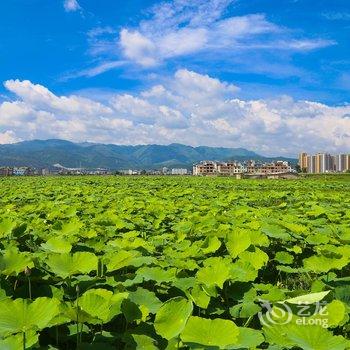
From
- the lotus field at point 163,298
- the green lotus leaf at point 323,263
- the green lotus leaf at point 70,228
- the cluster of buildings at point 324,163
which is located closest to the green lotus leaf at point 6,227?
the lotus field at point 163,298

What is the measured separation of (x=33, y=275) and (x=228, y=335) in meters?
1.38

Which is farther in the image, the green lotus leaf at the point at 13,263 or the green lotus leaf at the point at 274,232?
the green lotus leaf at the point at 274,232

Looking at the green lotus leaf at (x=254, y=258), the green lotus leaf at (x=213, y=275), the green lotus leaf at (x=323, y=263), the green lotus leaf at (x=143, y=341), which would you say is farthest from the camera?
the green lotus leaf at (x=254, y=258)

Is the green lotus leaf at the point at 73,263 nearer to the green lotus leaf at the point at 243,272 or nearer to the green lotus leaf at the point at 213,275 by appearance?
the green lotus leaf at the point at 213,275

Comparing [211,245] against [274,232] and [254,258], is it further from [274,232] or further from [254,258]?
[274,232]

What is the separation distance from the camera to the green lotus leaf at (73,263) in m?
2.15

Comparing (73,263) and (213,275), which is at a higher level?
(73,263)

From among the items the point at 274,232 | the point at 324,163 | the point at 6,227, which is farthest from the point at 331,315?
the point at 324,163

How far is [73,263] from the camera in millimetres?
2172

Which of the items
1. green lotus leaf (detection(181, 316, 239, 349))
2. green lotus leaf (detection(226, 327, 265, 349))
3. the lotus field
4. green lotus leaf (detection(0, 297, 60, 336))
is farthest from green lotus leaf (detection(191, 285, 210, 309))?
green lotus leaf (detection(0, 297, 60, 336))

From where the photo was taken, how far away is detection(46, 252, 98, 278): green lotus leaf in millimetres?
2146

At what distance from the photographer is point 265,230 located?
13.3ft

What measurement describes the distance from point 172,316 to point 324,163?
178056 mm

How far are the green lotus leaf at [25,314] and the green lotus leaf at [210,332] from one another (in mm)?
491
